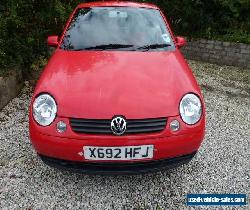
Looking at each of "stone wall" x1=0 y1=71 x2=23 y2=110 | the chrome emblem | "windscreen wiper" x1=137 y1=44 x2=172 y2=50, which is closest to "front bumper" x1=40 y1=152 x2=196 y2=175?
the chrome emblem

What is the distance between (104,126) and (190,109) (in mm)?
769

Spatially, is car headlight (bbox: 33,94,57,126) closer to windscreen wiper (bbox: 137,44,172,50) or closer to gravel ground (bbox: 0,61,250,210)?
gravel ground (bbox: 0,61,250,210)

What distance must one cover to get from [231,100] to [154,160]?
3301mm

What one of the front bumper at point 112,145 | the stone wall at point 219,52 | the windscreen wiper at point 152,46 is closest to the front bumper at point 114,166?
the front bumper at point 112,145

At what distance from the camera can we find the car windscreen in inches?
145

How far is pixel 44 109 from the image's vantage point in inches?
111

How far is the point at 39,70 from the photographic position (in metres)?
5.71

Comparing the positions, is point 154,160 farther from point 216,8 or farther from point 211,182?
point 216,8

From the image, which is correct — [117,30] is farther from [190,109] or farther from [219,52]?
[219,52]

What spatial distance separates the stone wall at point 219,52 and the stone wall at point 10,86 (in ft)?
14.1

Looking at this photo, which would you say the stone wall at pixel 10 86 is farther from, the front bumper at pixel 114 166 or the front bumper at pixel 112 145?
the front bumper at pixel 114 166

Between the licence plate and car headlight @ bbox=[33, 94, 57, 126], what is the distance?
1.33ft

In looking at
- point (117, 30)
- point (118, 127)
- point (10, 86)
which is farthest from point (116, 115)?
point (10, 86)

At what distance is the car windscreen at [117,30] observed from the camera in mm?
3686
